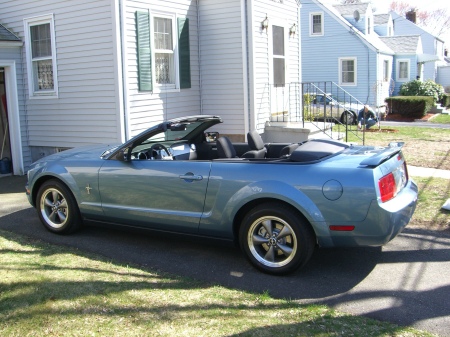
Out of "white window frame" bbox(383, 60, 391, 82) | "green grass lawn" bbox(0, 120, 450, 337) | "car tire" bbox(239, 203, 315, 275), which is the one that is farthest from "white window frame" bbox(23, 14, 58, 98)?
"white window frame" bbox(383, 60, 391, 82)

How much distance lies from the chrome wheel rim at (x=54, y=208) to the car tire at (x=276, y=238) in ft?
7.88

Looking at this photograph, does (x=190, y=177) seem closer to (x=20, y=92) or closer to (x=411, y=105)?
(x=20, y=92)

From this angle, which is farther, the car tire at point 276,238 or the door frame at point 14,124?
the door frame at point 14,124

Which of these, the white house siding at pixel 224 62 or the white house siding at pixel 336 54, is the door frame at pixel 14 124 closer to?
the white house siding at pixel 224 62

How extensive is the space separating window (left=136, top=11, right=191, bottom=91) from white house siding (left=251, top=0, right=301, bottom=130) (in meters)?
1.54

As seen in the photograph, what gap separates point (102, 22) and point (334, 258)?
268 inches

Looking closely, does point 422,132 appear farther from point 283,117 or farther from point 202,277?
point 202,277

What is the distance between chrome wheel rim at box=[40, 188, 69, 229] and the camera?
617cm

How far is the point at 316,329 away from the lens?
3727 mm

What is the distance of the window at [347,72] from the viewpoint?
28266 mm

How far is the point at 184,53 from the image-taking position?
1135 cm

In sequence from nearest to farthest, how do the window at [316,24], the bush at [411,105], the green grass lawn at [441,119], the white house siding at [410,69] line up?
the green grass lawn at [441,119] → the bush at [411,105] → the window at [316,24] → the white house siding at [410,69]

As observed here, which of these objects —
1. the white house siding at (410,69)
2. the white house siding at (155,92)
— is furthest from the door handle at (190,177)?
the white house siding at (410,69)

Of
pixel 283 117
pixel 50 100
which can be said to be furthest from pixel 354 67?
pixel 50 100
